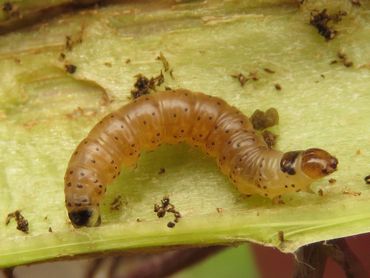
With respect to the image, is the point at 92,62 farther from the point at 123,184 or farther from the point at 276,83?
the point at 276,83

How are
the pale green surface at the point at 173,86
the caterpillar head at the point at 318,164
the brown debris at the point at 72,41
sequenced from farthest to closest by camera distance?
Answer: the brown debris at the point at 72,41 → the pale green surface at the point at 173,86 → the caterpillar head at the point at 318,164

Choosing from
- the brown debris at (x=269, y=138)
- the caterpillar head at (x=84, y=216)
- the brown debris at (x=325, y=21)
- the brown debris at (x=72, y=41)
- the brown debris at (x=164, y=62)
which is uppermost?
the brown debris at (x=72, y=41)

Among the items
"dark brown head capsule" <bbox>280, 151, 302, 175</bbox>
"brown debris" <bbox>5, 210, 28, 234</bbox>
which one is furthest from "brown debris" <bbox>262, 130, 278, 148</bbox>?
"brown debris" <bbox>5, 210, 28, 234</bbox>

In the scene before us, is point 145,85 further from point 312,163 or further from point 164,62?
point 312,163

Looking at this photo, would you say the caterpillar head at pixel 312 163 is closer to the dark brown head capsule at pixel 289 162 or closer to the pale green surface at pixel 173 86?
the dark brown head capsule at pixel 289 162

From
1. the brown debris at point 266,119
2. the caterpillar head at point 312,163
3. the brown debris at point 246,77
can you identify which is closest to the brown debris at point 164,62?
the brown debris at point 246,77

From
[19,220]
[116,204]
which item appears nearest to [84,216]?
[116,204]

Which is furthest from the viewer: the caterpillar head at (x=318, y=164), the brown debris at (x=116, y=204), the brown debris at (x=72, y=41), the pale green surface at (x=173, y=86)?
the brown debris at (x=72, y=41)
